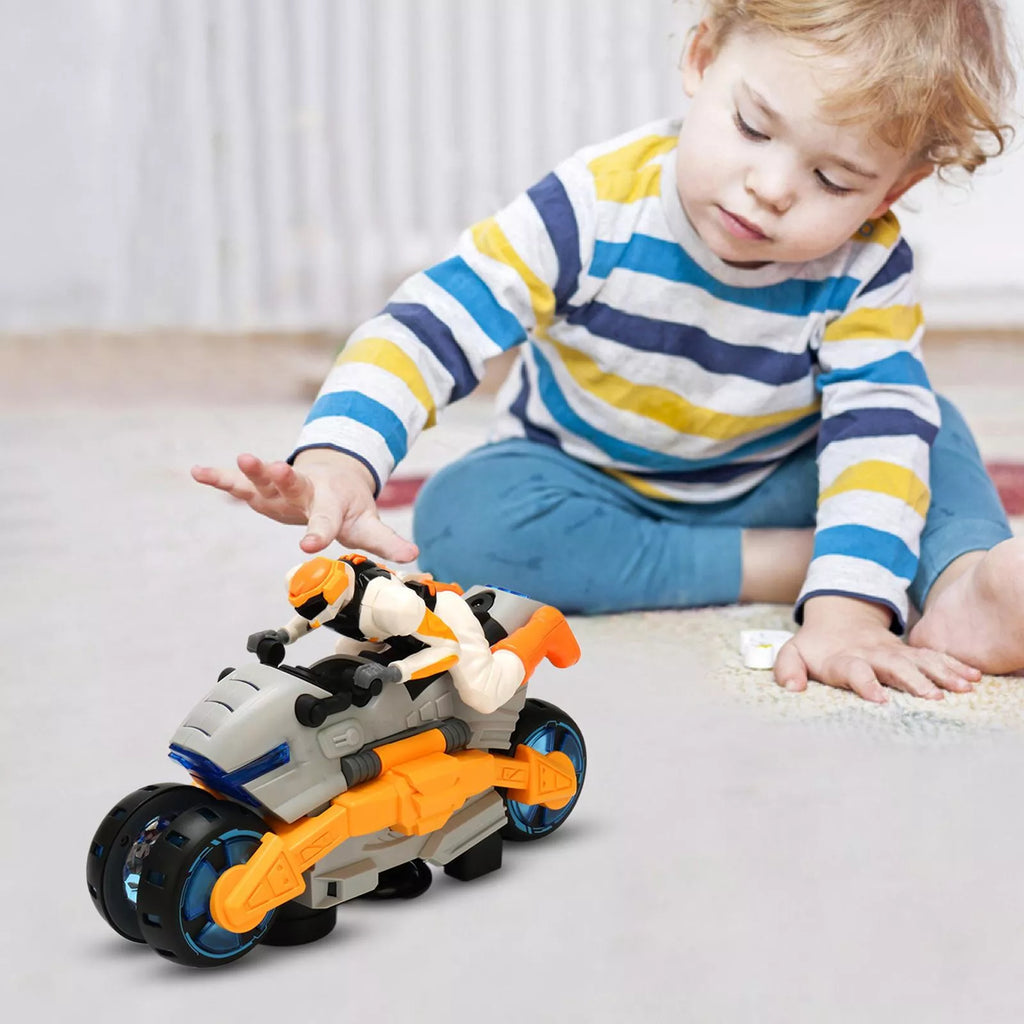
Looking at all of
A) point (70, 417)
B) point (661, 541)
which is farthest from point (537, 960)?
point (70, 417)

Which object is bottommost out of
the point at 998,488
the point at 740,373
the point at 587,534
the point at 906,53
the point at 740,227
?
the point at 998,488

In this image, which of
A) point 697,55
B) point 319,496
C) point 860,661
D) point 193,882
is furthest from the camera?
point 697,55

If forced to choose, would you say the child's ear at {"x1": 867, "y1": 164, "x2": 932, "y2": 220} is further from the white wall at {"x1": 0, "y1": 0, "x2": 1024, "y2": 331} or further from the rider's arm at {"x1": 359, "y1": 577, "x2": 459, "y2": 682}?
the white wall at {"x1": 0, "y1": 0, "x2": 1024, "y2": 331}

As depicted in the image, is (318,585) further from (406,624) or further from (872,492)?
(872,492)

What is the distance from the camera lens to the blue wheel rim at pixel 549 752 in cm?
62

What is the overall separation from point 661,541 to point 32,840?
0.55 metres

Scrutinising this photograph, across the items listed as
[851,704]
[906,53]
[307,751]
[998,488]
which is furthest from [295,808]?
[998,488]

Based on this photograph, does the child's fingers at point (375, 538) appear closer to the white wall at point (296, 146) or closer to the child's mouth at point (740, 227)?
the child's mouth at point (740, 227)

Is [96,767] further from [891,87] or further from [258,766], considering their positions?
[891,87]

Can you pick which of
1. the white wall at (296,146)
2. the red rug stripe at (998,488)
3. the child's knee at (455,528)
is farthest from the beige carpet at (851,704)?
the white wall at (296,146)

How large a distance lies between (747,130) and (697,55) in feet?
→ 0.33

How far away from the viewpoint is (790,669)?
0.85 meters

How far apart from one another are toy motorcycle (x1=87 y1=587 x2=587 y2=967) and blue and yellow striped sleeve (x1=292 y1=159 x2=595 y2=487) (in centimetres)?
27

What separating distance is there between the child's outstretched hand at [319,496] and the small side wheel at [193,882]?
0.16 meters
